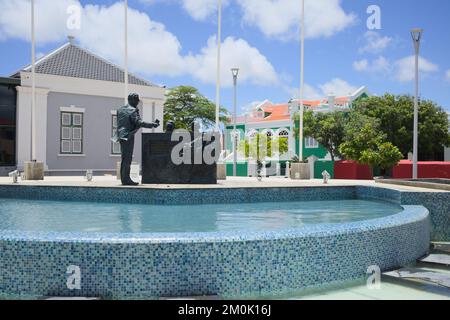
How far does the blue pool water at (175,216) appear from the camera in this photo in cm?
725

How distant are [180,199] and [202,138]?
3135 millimetres

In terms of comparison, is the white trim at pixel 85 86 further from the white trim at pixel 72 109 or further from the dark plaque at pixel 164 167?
the dark plaque at pixel 164 167

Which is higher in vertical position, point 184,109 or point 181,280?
point 184,109

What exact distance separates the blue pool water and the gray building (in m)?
13.7

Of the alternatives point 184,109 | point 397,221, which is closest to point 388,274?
point 397,221

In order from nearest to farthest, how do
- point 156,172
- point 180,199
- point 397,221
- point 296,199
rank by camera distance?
1. point 397,221
2. point 180,199
3. point 296,199
4. point 156,172

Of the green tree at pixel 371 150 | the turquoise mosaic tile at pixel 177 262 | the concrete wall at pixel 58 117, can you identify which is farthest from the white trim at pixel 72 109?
the turquoise mosaic tile at pixel 177 262

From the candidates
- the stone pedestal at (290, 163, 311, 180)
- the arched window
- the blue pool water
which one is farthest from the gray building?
the arched window

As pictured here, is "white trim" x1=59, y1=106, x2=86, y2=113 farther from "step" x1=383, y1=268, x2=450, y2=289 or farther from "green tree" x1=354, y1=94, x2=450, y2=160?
"green tree" x1=354, y1=94, x2=450, y2=160

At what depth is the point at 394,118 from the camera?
38.1 m

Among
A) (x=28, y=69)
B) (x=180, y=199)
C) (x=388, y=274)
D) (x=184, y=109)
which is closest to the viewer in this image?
(x=388, y=274)

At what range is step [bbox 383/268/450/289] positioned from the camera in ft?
17.7
